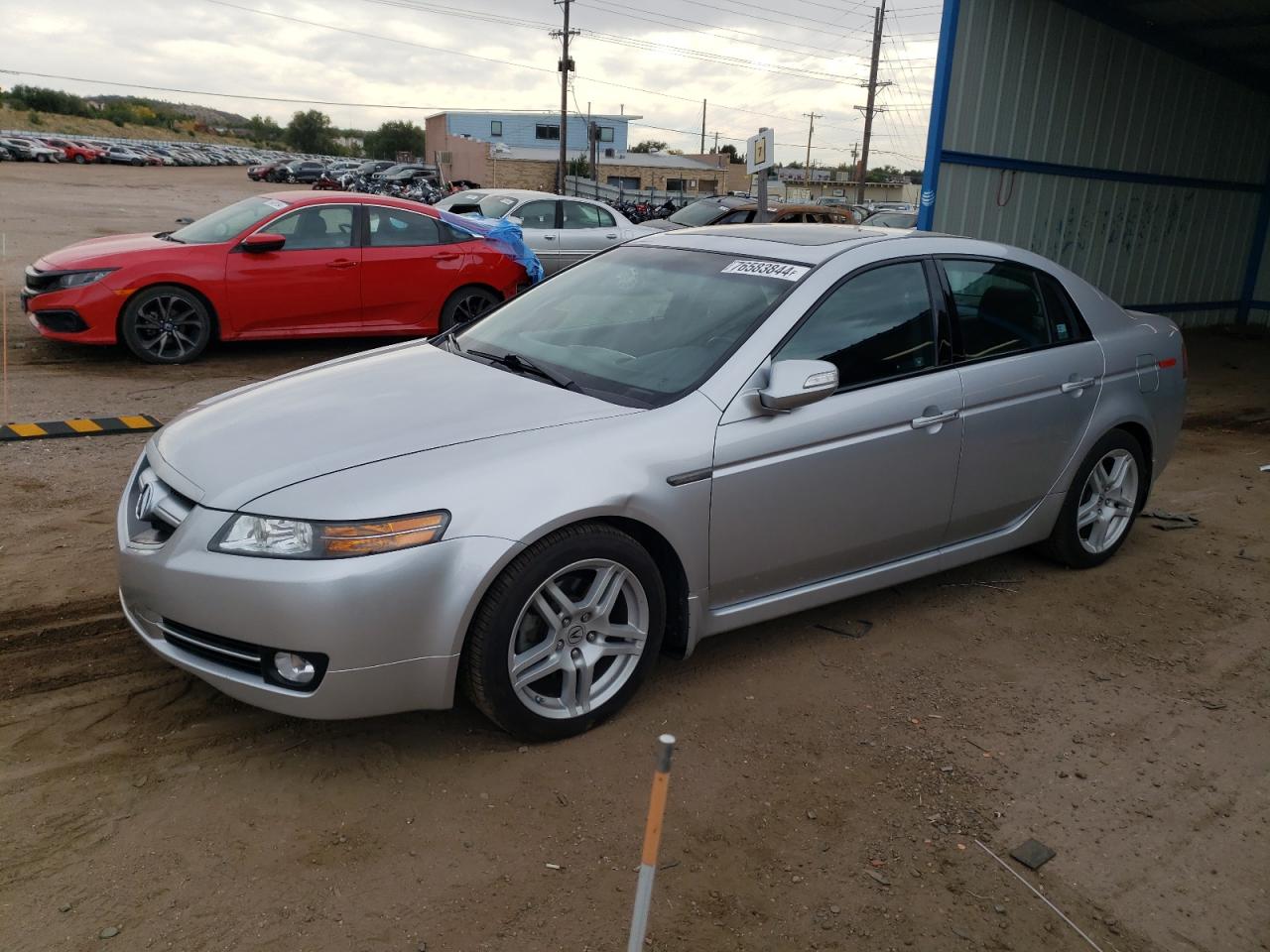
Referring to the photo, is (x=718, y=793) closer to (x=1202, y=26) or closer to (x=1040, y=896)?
(x=1040, y=896)

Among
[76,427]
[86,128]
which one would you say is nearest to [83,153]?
[86,128]

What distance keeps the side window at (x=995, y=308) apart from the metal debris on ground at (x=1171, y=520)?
6.40 feet

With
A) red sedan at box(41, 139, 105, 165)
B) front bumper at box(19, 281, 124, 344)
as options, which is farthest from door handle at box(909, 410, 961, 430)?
red sedan at box(41, 139, 105, 165)

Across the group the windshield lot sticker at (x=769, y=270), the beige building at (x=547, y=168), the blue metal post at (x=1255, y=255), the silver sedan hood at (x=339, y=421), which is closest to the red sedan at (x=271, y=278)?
the silver sedan hood at (x=339, y=421)

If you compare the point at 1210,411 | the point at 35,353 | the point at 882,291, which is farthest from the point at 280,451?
the point at 1210,411

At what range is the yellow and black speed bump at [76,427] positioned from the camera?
6.37 metres

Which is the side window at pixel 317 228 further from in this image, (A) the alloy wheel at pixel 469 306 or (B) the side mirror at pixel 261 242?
(A) the alloy wheel at pixel 469 306

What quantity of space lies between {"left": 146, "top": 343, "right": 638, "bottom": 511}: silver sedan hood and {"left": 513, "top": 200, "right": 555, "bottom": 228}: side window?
10498 millimetres

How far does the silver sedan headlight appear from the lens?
283 centimetres

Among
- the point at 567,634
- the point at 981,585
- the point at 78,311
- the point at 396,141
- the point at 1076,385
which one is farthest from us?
the point at 396,141

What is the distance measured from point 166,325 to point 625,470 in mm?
6853

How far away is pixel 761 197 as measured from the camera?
871cm

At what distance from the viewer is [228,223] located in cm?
912

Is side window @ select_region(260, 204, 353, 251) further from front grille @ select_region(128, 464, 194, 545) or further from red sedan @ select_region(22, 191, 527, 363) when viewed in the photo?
front grille @ select_region(128, 464, 194, 545)
